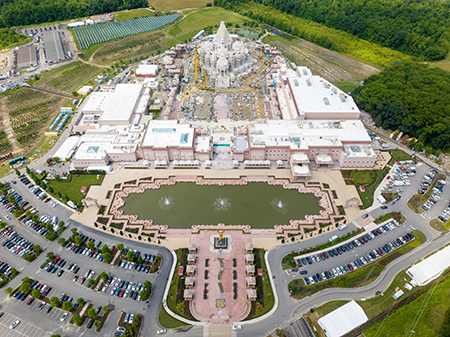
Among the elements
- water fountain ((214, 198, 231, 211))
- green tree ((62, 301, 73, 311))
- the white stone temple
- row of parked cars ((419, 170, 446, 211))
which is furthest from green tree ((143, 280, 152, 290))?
the white stone temple

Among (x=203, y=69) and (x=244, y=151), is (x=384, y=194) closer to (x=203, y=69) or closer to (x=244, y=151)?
(x=244, y=151)

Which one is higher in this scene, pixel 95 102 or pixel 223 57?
pixel 223 57

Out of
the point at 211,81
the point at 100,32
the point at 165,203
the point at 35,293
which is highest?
the point at 211,81

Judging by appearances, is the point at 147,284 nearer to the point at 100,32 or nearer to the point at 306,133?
the point at 306,133

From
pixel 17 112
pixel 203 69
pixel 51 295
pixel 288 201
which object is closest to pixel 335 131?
pixel 288 201

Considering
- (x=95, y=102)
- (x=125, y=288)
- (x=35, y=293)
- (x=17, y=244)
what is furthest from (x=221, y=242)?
(x=95, y=102)

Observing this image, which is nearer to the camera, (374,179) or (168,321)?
(168,321)

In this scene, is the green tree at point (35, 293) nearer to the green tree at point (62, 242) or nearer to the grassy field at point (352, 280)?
the green tree at point (62, 242)
